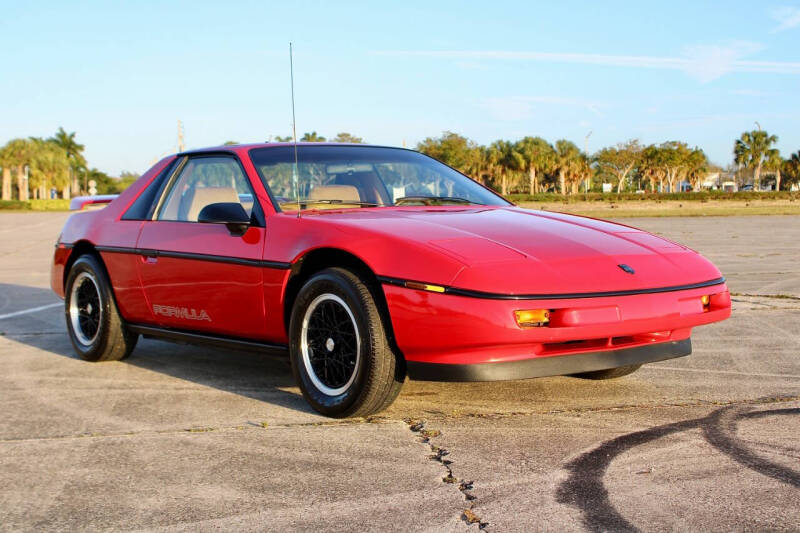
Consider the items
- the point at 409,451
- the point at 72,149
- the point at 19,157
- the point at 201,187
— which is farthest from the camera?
the point at 72,149

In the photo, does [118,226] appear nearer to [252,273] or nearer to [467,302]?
[252,273]

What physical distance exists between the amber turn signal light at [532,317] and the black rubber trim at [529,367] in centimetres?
17

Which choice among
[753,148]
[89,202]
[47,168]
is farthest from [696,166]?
[89,202]

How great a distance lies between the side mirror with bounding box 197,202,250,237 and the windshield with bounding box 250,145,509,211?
0.69ft

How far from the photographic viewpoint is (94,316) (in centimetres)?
632

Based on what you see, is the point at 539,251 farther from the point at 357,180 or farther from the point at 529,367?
the point at 357,180

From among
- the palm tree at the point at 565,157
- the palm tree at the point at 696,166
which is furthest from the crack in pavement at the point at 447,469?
the palm tree at the point at 696,166

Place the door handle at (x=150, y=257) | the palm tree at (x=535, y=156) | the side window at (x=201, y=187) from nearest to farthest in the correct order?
the side window at (x=201, y=187) < the door handle at (x=150, y=257) < the palm tree at (x=535, y=156)

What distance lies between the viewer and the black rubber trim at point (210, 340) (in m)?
4.91

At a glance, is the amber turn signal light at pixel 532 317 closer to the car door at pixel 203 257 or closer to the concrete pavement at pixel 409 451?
the concrete pavement at pixel 409 451

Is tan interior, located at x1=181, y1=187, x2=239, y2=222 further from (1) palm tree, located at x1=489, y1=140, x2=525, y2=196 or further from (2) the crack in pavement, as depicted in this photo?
(1) palm tree, located at x1=489, y1=140, x2=525, y2=196

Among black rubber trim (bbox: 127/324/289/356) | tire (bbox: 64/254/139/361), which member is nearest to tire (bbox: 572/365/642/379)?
black rubber trim (bbox: 127/324/289/356)

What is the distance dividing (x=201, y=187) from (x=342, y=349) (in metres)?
1.90

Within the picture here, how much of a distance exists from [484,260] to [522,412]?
91 centimetres
